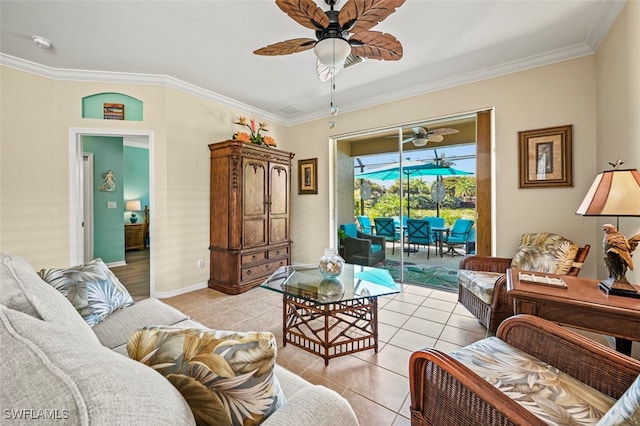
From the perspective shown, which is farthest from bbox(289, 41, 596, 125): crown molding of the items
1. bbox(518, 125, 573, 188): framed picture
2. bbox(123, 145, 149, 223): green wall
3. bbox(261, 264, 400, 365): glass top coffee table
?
bbox(123, 145, 149, 223): green wall

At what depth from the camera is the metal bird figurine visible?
1.49 meters

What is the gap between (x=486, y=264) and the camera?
275 cm

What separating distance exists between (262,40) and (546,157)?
3167mm

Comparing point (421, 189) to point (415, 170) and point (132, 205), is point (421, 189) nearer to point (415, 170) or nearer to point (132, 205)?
point (415, 170)

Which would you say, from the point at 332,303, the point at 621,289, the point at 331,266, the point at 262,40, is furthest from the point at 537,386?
the point at 262,40

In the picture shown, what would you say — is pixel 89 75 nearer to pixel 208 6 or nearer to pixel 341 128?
pixel 208 6

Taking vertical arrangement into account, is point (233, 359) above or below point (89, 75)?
below

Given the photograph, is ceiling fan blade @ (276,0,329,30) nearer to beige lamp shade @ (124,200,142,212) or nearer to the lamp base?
the lamp base

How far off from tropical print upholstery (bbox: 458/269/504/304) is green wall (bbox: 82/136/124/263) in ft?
19.0

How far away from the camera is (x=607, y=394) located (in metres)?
1.08

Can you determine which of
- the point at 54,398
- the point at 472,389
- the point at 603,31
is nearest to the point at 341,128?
the point at 603,31

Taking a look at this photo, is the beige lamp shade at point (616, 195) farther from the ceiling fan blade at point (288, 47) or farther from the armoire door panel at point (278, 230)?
the armoire door panel at point (278, 230)

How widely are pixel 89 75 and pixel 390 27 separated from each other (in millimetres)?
3427

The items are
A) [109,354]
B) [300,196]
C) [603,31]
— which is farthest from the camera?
[300,196]
